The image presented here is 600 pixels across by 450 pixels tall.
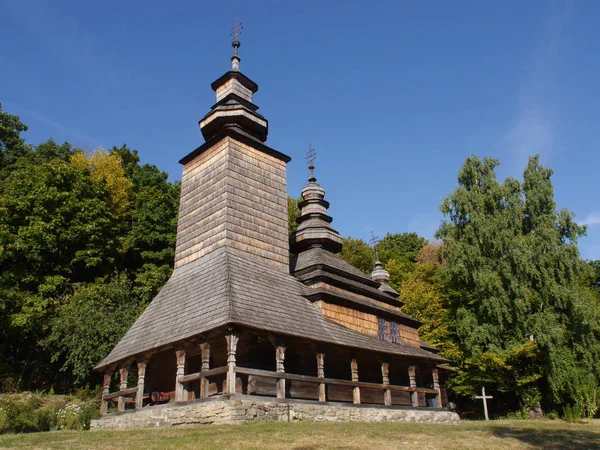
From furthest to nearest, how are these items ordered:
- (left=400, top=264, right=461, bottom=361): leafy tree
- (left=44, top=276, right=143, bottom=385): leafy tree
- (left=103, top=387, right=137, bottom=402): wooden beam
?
(left=400, top=264, right=461, bottom=361): leafy tree
(left=44, top=276, right=143, bottom=385): leafy tree
(left=103, top=387, right=137, bottom=402): wooden beam

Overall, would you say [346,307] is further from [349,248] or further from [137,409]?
[349,248]

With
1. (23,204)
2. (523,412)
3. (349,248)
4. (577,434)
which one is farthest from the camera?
(349,248)

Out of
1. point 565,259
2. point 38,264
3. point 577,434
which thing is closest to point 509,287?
point 565,259

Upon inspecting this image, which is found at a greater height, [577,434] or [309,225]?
[309,225]

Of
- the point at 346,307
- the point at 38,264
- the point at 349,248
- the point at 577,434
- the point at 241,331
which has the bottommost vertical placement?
the point at 577,434

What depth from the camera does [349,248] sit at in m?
42.8

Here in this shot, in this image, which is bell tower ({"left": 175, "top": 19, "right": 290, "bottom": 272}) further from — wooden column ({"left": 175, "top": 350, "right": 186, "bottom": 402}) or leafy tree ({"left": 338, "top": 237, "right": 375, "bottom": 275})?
leafy tree ({"left": 338, "top": 237, "right": 375, "bottom": 275})

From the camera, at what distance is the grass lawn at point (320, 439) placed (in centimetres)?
873

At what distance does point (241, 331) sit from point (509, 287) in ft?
52.5

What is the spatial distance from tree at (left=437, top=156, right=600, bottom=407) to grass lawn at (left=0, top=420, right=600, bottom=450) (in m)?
12.3

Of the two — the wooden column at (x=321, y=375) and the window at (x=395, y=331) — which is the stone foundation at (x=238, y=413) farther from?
the window at (x=395, y=331)

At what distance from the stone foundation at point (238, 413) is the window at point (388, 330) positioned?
4.26 metres

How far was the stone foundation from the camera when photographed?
12242mm

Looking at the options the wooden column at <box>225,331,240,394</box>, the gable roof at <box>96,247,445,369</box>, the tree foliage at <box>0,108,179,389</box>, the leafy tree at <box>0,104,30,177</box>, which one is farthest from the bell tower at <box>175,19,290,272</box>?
the leafy tree at <box>0,104,30,177</box>
